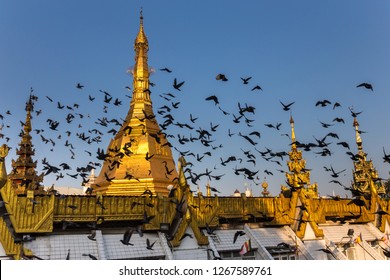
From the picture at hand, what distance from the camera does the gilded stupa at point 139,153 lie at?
74.1 feet

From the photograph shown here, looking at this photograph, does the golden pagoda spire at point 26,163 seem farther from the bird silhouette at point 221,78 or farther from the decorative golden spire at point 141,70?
the bird silhouette at point 221,78

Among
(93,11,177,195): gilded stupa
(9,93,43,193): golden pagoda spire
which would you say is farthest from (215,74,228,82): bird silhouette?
(9,93,43,193): golden pagoda spire

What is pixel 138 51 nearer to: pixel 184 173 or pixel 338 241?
pixel 184 173

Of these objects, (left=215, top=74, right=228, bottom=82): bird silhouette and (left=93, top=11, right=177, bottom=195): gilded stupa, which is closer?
(left=215, top=74, right=228, bottom=82): bird silhouette

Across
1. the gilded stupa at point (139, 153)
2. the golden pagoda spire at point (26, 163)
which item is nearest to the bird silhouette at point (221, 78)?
the gilded stupa at point (139, 153)

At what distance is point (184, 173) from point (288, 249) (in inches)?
236

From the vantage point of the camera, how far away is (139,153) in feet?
83.9

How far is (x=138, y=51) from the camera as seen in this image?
32.7 m

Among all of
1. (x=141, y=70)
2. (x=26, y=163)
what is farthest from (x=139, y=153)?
(x=141, y=70)

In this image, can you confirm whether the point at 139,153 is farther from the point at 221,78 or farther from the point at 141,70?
the point at 221,78

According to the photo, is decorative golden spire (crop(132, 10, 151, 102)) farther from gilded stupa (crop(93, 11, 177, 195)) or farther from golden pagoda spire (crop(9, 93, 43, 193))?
golden pagoda spire (crop(9, 93, 43, 193))

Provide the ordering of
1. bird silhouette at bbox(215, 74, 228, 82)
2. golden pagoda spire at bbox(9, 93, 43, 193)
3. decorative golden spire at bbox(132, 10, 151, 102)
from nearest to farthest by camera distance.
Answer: bird silhouette at bbox(215, 74, 228, 82)
golden pagoda spire at bbox(9, 93, 43, 193)
decorative golden spire at bbox(132, 10, 151, 102)

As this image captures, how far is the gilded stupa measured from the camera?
2258cm
